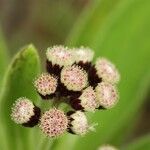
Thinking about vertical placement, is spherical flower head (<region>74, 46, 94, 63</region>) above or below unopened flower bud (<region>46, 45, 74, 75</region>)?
above

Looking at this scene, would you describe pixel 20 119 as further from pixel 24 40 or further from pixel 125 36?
pixel 24 40

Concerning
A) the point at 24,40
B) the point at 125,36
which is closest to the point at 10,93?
the point at 125,36

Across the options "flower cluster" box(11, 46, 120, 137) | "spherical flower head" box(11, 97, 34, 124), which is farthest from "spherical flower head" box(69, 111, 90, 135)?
"spherical flower head" box(11, 97, 34, 124)

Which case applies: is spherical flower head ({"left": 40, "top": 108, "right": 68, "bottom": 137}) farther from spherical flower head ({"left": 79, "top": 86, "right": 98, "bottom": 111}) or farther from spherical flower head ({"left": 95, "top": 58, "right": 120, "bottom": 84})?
spherical flower head ({"left": 95, "top": 58, "right": 120, "bottom": 84})

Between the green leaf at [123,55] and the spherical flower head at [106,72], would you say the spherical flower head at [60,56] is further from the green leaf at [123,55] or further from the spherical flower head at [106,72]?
the green leaf at [123,55]

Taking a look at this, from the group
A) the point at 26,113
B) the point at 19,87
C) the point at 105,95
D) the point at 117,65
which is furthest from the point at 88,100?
the point at 117,65

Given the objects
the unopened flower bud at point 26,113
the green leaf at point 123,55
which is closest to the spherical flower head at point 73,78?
the unopened flower bud at point 26,113

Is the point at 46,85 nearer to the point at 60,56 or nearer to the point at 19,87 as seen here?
the point at 60,56
